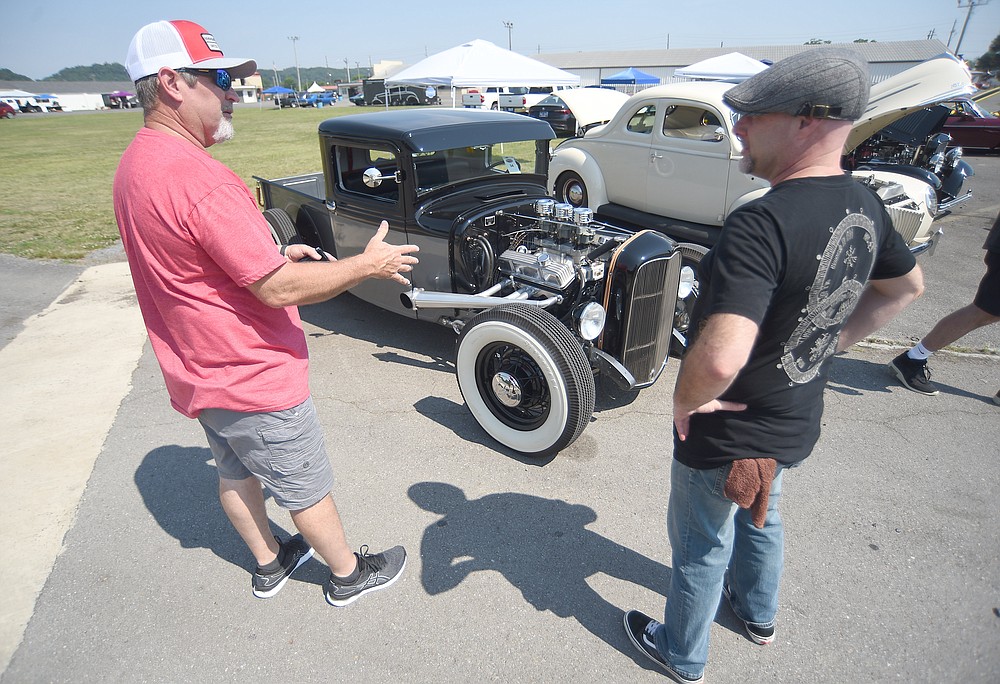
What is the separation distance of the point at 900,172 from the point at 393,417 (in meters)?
7.25

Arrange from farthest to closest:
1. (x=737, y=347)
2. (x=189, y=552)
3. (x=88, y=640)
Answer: (x=189, y=552), (x=88, y=640), (x=737, y=347)

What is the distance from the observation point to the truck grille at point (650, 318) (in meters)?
3.19

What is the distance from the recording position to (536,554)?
2504 millimetres

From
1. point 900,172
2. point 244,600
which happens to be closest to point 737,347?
point 244,600

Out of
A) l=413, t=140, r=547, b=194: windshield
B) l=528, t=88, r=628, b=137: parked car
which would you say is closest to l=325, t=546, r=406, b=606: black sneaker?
l=413, t=140, r=547, b=194: windshield

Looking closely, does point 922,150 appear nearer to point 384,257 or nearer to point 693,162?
point 693,162

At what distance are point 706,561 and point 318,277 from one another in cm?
149

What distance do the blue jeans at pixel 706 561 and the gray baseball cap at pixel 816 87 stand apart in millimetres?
954

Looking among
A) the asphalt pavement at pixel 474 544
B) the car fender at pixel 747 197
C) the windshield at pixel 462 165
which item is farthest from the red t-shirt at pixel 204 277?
the car fender at pixel 747 197

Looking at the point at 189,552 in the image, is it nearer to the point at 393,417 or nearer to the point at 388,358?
the point at 393,417

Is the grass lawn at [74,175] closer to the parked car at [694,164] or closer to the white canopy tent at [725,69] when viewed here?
the parked car at [694,164]

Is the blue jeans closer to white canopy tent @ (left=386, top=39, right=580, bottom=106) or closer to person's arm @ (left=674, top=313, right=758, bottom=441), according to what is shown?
person's arm @ (left=674, top=313, right=758, bottom=441)

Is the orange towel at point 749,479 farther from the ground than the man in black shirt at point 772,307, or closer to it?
closer to it

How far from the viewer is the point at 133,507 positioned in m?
2.83
